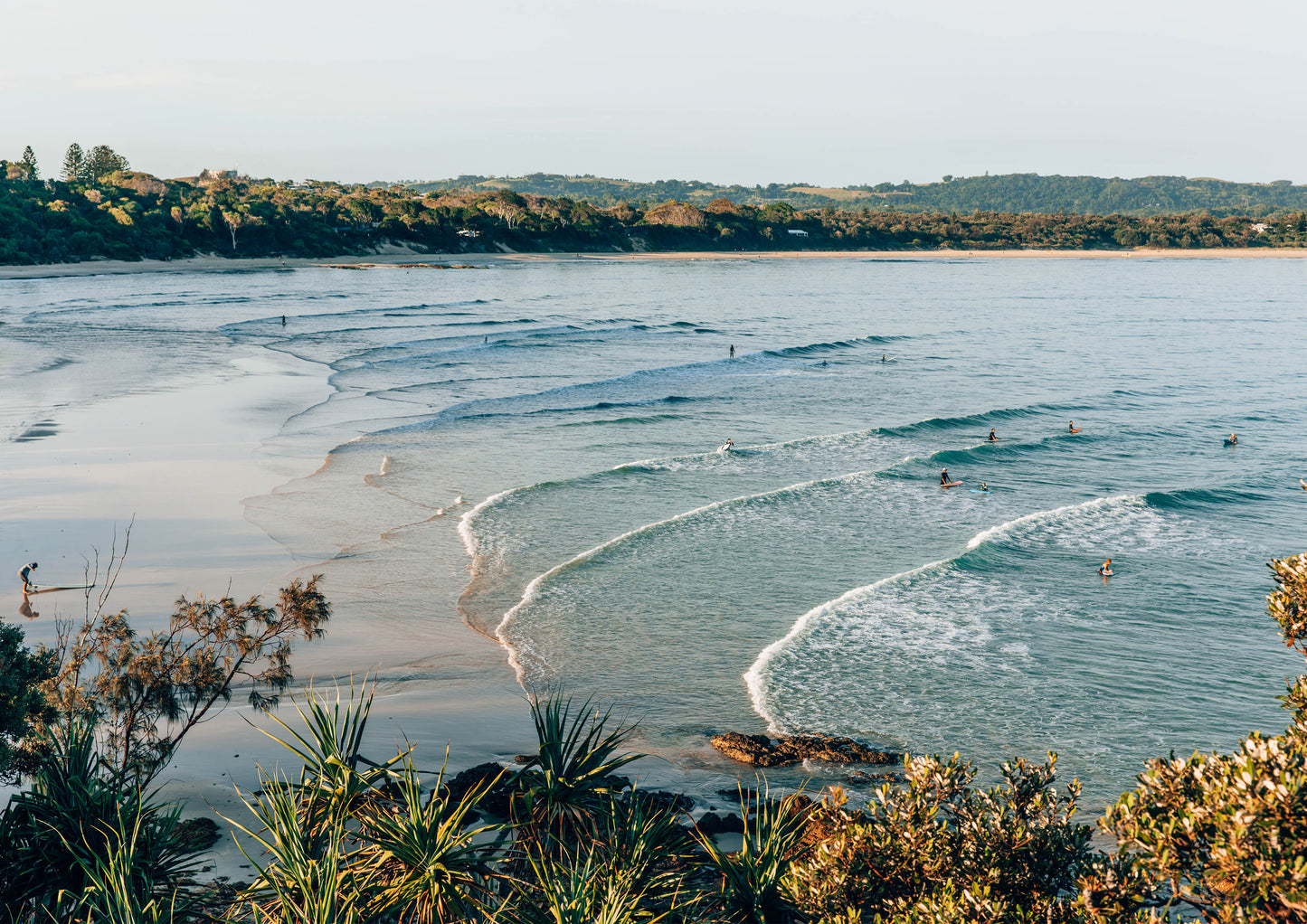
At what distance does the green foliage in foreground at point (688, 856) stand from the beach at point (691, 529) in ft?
6.63

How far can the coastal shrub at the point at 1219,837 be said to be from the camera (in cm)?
488

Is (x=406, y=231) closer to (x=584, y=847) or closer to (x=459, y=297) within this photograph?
(x=459, y=297)

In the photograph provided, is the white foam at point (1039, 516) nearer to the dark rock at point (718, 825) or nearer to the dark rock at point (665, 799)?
the dark rock at point (665, 799)

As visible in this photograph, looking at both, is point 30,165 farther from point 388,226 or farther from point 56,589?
point 56,589

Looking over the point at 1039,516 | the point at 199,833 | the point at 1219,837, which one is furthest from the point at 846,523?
the point at 1219,837

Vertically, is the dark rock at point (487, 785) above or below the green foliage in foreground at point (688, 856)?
below

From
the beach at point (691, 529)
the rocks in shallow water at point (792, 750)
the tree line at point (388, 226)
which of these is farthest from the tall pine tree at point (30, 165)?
the rocks in shallow water at point (792, 750)

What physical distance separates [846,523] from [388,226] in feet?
424

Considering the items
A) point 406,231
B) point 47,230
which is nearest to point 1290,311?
point 406,231

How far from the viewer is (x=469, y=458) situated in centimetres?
2811

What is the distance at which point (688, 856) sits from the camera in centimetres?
789

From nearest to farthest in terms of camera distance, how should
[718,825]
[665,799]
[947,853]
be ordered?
[947,853]
[718,825]
[665,799]

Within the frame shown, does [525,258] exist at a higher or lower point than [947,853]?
higher

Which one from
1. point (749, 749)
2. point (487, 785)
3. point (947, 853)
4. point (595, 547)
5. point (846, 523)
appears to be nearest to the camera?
point (947, 853)
